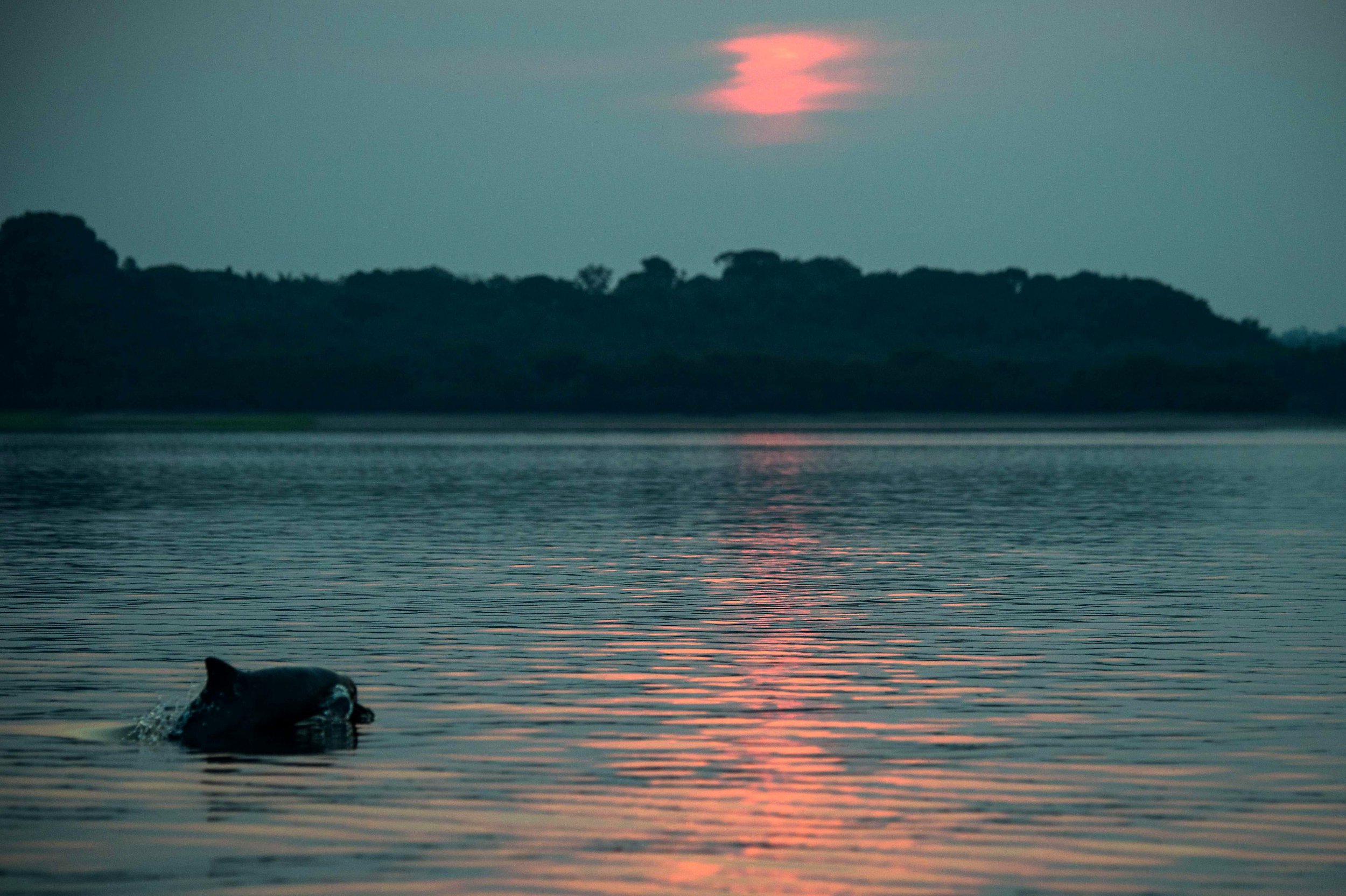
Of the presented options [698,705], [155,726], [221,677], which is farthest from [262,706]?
[698,705]

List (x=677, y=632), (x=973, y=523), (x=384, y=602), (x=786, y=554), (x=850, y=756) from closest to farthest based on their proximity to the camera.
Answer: (x=850, y=756)
(x=677, y=632)
(x=384, y=602)
(x=786, y=554)
(x=973, y=523)

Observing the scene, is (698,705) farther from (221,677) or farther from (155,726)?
(155,726)

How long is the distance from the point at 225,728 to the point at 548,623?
9923 millimetres

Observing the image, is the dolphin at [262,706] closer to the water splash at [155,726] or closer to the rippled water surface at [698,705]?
the water splash at [155,726]

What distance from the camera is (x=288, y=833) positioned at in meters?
14.7

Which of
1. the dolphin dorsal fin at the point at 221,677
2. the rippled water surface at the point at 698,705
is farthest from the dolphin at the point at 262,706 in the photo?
the rippled water surface at the point at 698,705

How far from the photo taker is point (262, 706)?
1895cm

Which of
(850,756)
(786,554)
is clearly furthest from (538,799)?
(786,554)

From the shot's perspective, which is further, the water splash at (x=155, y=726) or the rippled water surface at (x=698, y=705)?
the water splash at (x=155, y=726)

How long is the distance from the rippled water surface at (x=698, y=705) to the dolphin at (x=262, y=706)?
396 millimetres

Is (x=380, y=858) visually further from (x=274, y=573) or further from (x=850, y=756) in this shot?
(x=274, y=573)

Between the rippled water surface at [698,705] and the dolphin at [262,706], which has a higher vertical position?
the dolphin at [262,706]

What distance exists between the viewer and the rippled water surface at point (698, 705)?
13844mm

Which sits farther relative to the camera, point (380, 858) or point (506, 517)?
point (506, 517)
